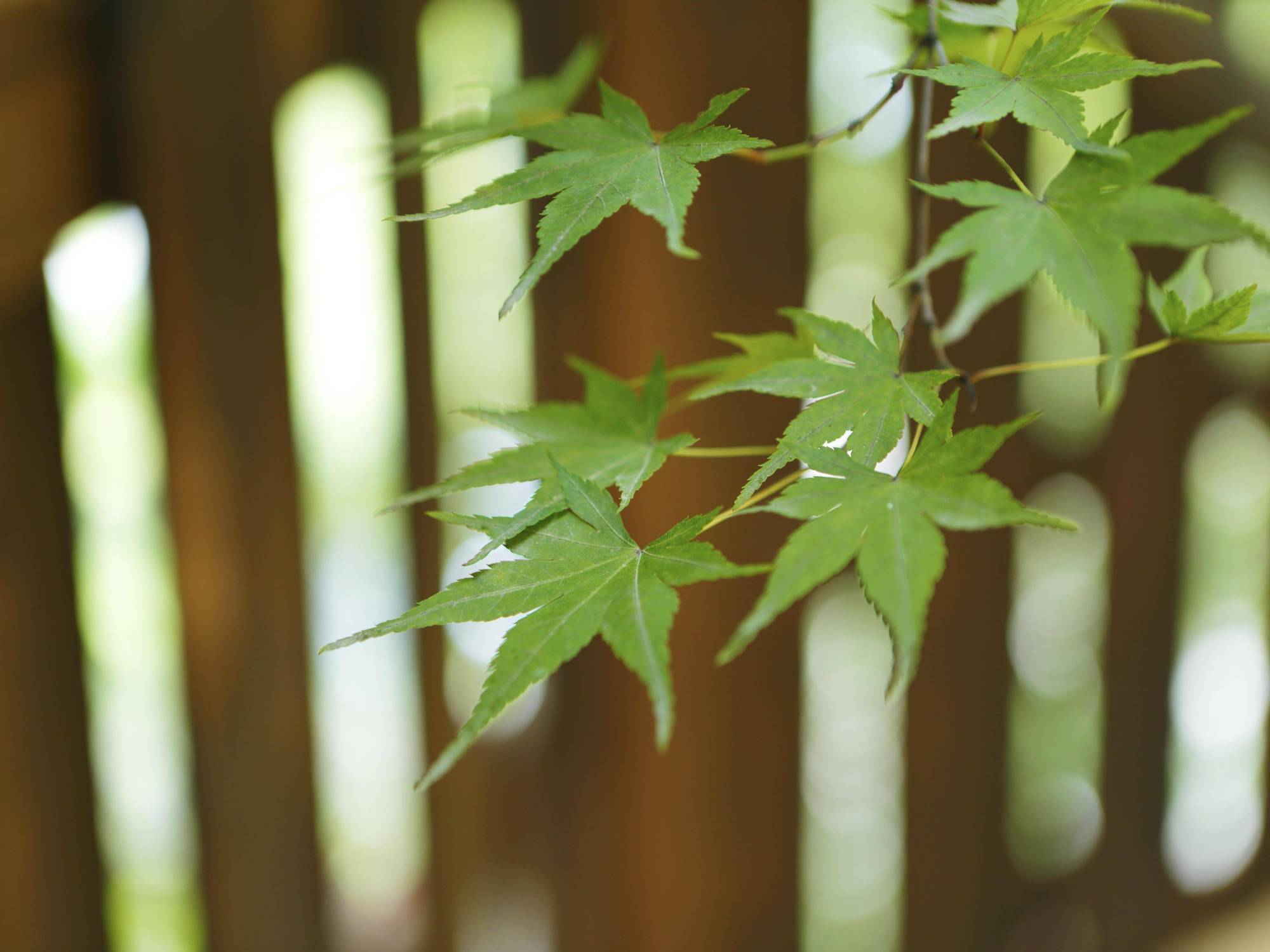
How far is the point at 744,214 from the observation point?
3.35 feet

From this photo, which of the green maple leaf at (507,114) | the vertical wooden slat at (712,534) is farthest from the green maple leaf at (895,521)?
the vertical wooden slat at (712,534)

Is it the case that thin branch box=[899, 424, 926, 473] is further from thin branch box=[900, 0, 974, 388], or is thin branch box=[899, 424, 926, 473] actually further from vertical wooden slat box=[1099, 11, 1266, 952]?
vertical wooden slat box=[1099, 11, 1266, 952]


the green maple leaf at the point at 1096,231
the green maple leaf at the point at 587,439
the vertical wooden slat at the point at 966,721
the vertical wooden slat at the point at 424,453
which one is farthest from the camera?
the vertical wooden slat at the point at 966,721

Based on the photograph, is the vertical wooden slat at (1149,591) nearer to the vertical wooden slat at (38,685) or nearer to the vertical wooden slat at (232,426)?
the vertical wooden slat at (232,426)

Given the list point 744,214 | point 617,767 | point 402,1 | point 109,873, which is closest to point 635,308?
point 744,214

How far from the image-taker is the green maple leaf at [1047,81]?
13.5 inches

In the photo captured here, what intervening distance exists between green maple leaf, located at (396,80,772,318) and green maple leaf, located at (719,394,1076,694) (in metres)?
0.10

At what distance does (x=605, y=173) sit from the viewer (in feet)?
1.22

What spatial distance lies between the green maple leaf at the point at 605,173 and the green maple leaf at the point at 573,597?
3.7 inches

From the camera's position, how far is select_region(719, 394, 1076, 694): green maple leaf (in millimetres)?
294

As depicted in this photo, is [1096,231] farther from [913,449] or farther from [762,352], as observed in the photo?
[762,352]

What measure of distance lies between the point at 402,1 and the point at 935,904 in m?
1.25

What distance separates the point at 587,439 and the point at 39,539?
0.67 metres

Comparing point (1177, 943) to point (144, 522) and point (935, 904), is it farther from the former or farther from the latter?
point (144, 522)
